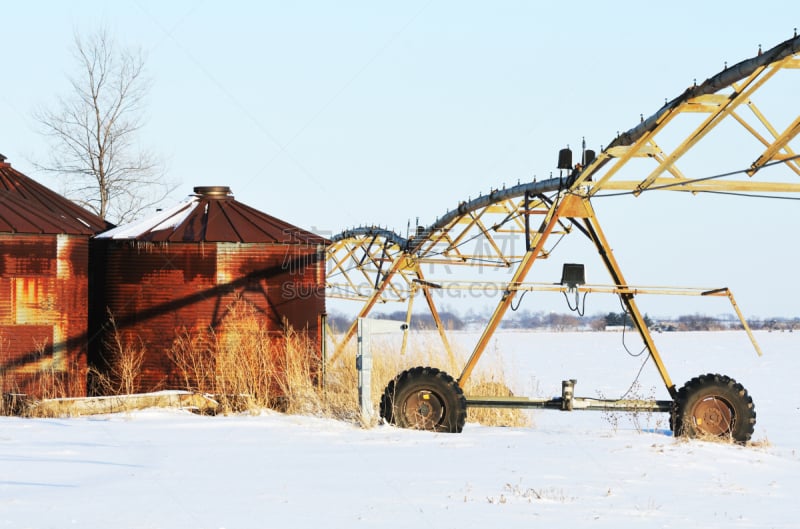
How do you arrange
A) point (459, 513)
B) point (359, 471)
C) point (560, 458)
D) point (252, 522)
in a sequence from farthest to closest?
point (560, 458) < point (359, 471) < point (459, 513) < point (252, 522)

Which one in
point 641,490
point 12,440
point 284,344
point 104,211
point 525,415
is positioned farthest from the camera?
point 104,211

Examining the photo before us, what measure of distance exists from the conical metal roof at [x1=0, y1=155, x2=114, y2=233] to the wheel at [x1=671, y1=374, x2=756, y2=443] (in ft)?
37.7

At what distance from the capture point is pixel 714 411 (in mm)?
11969

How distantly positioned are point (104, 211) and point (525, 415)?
18576mm

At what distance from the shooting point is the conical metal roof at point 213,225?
16.9 m

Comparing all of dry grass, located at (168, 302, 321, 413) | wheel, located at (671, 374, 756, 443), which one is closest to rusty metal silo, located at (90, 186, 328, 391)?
dry grass, located at (168, 302, 321, 413)

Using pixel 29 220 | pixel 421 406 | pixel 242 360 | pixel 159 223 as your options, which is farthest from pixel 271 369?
pixel 29 220

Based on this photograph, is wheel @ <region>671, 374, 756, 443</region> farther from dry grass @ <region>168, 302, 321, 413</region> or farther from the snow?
the snow

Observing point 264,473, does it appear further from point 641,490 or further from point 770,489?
point 770,489

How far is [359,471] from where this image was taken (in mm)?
8953

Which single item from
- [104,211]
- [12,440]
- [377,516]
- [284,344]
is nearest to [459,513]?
[377,516]

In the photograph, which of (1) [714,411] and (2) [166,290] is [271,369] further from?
(1) [714,411]

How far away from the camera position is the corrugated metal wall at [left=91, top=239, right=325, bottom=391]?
655 inches

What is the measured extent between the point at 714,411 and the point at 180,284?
9599 millimetres
